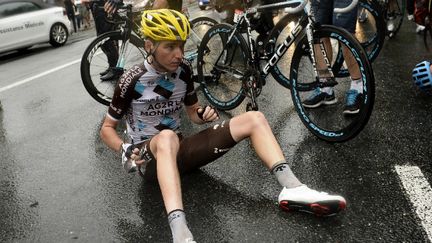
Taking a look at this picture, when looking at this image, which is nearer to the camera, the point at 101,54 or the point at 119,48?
the point at 119,48

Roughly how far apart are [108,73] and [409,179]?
409 cm

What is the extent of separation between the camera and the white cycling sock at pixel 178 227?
7.62 feet

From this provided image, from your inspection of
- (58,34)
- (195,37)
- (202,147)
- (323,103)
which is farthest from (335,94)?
(58,34)

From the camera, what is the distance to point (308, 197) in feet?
8.37

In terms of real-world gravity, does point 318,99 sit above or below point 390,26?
above

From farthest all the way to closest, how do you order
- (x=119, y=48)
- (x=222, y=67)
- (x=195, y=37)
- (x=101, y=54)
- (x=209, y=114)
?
(x=195, y=37), (x=101, y=54), (x=119, y=48), (x=222, y=67), (x=209, y=114)

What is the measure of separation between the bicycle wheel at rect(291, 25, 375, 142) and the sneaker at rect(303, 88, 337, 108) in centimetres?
3

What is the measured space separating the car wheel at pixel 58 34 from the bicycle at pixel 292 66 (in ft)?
29.5

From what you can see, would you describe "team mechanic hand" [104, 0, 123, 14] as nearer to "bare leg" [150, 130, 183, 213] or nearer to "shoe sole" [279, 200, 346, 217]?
"bare leg" [150, 130, 183, 213]

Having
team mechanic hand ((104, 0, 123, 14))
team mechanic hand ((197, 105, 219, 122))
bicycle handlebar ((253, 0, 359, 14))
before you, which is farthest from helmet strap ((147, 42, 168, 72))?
team mechanic hand ((104, 0, 123, 14))

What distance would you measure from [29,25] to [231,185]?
406 inches

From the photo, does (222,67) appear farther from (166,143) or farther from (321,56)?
(166,143)

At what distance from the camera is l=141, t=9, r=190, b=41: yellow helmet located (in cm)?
266

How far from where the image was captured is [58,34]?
12.5 meters
